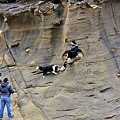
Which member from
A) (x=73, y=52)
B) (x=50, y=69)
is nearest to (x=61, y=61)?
(x=50, y=69)

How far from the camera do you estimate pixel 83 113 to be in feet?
34.5

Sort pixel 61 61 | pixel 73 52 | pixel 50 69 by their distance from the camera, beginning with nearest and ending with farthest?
pixel 73 52 → pixel 50 69 → pixel 61 61

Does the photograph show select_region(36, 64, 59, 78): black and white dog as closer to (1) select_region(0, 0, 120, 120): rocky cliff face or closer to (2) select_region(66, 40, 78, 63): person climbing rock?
(1) select_region(0, 0, 120, 120): rocky cliff face

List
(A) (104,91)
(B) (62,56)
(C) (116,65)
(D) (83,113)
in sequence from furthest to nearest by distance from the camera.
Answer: (B) (62,56) → (C) (116,65) → (A) (104,91) → (D) (83,113)

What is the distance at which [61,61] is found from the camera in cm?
1285

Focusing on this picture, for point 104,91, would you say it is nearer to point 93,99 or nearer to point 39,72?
point 93,99

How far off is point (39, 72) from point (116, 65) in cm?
288

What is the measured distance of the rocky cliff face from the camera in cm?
1085

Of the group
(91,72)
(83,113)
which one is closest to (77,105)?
(83,113)

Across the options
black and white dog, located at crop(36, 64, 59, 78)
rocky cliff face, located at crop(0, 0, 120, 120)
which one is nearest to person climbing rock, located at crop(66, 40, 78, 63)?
rocky cliff face, located at crop(0, 0, 120, 120)

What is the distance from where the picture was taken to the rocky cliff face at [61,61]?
10852 mm

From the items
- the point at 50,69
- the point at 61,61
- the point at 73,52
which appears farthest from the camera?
the point at 61,61

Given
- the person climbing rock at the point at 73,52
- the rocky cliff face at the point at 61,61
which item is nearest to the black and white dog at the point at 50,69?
the rocky cliff face at the point at 61,61

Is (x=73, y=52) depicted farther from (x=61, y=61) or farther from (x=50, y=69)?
(x=50, y=69)
